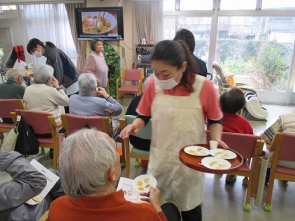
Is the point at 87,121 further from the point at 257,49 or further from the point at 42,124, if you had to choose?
the point at 257,49

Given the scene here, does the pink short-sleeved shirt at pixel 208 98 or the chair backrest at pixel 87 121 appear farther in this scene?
the chair backrest at pixel 87 121

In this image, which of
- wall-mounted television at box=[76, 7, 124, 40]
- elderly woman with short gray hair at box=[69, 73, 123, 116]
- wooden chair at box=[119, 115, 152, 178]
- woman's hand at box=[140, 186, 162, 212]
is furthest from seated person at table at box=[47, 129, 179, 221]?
wall-mounted television at box=[76, 7, 124, 40]

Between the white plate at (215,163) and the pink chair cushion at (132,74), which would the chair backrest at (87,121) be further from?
the pink chair cushion at (132,74)

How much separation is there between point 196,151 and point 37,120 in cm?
172

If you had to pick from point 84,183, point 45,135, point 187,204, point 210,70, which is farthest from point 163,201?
point 210,70

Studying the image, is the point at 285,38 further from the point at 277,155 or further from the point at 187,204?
the point at 187,204

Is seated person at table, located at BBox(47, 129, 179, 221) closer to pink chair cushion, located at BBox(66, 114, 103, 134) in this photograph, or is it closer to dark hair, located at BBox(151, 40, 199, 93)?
dark hair, located at BBox(151, 40, 199, 93)

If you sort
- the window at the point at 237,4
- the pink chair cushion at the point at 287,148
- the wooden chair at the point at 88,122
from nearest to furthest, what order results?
the pink chair cushion at the point at 287,148 < the wooden chair at the point at 88,122 < the window at the point at 237,4

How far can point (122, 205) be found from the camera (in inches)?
30.1

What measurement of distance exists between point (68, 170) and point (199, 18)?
5.27m

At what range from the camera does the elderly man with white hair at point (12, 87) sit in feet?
8.98

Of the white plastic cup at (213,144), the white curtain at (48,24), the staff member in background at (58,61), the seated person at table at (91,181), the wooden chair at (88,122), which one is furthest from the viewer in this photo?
the white curtain at (48,24)

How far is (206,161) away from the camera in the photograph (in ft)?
3.79

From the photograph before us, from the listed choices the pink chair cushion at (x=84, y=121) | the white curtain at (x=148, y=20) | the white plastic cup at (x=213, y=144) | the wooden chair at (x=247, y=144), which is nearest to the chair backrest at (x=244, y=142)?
the wooden chair at (x=247, y=144)
